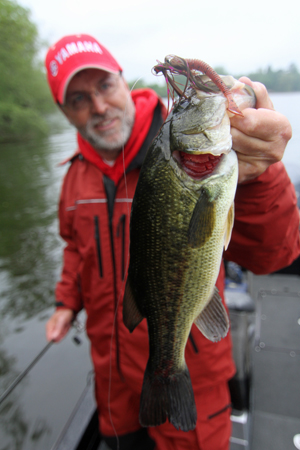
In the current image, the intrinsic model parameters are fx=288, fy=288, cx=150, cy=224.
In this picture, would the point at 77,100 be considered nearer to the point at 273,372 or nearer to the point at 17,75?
the point at 273,372

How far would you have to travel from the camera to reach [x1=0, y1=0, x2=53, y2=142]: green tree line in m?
23.8

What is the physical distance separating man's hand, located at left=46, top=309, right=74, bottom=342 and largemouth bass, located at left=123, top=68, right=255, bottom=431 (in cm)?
110

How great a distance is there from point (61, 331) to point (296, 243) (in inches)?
67.3

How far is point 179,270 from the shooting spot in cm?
110

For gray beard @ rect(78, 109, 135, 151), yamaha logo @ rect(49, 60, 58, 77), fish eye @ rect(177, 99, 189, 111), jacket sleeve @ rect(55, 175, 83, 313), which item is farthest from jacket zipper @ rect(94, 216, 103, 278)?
yamaha logo @ rect(49, 60, 58, 77)

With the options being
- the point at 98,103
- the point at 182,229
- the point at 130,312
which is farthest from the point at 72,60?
the point at 130,312

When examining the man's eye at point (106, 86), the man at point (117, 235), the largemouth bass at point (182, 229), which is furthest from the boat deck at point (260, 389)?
the man's eye at point (106, 86)

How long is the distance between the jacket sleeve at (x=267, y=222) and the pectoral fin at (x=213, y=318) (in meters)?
0.33

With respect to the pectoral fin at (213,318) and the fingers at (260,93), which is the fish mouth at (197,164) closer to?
the fingers at (260,93)

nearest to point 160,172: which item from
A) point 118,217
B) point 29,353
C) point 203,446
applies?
point 118,217

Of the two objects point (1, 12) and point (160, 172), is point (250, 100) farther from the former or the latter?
point (1, 12)

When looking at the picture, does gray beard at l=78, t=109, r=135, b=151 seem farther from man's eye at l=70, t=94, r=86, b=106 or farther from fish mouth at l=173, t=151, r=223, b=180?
fish mouth at l=173, t=151, r=223, b=180

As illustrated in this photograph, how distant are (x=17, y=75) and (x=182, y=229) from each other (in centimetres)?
3017

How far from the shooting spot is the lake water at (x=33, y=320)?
281cm
